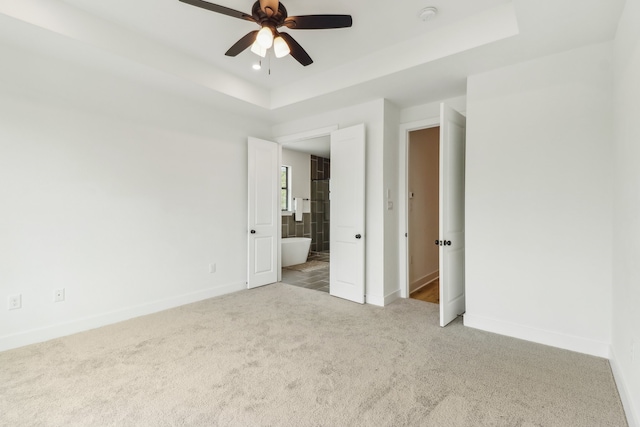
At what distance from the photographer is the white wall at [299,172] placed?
288 inches

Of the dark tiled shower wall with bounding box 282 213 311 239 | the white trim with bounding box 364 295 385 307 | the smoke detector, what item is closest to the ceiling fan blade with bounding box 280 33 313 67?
the smoke detector

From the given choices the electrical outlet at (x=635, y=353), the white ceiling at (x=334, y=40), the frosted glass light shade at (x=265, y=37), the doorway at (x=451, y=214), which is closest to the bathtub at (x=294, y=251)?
the white ceiling at (x=334, y=40)

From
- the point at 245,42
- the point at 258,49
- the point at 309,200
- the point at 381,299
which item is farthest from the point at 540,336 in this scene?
the point at 309,200

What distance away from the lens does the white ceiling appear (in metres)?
2.30

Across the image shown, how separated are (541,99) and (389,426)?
2912mm

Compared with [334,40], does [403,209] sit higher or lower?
lower

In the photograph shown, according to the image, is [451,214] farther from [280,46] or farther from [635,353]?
[280,46]

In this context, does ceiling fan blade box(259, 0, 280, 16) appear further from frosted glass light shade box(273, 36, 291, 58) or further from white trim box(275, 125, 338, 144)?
white trim box(275, 125, 338, 144)

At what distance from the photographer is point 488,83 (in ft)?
9.68

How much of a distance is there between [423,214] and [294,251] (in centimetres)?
291

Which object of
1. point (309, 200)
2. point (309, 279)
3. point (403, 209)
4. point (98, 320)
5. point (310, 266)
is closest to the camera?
point (98, 320)

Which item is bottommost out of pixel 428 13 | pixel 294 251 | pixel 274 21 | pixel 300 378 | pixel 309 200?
pixel 300 378

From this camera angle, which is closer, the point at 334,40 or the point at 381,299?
the point at 334,40

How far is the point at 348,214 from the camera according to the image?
4.03 m
